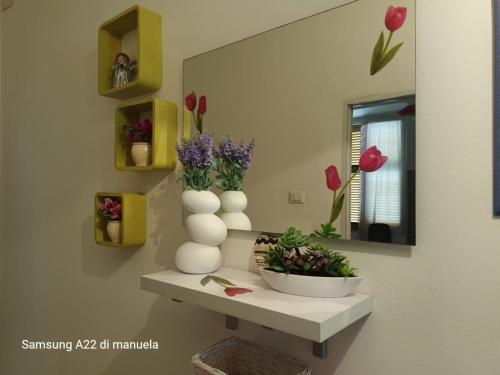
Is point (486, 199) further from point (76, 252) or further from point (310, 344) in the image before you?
point (76, 252)

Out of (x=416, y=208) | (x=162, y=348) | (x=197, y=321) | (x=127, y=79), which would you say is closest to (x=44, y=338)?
(x=162, y=348)

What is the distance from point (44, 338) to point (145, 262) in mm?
866

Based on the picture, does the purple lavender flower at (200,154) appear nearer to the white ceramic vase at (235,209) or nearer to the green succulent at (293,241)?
the white ceramic vase at (235,209)

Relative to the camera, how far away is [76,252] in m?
1.47

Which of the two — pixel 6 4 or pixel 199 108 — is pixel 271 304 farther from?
pixel 6 4

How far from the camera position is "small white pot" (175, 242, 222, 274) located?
86 centimetres

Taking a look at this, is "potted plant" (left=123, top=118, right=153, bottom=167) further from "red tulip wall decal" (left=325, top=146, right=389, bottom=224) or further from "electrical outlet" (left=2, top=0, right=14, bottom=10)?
"electrical outlet" (left=2, top=0, right=14, bottom=10)

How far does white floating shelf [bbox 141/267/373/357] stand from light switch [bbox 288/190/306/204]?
22cm

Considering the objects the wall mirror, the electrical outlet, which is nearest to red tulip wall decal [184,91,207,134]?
the wall mirror

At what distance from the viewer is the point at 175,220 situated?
1.11 metres

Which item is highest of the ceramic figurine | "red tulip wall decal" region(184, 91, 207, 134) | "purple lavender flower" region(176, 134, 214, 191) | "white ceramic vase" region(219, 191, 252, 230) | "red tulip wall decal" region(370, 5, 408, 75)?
the ceramic figurine

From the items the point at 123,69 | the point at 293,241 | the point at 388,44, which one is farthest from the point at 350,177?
the point at 123,69

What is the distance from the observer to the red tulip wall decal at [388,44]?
71 centimetres

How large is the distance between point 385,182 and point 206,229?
1.46 ft
